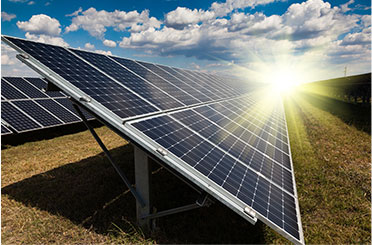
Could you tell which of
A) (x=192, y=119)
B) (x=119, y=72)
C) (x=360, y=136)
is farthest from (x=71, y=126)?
(x=360, y=136)

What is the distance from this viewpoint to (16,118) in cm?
1480

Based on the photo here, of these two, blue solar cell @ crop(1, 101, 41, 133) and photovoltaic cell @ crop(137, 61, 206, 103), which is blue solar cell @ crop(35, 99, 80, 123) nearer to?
blue solar cell @ crop(1, 101, 41, 133)

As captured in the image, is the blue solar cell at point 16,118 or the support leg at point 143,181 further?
the blue solar cell at point 16,118

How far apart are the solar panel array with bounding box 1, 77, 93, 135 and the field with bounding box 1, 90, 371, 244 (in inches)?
88.4

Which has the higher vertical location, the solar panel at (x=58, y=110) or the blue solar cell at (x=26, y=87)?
the blue solar cell at (x=26, y=87)

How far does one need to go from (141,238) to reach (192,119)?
351 cm

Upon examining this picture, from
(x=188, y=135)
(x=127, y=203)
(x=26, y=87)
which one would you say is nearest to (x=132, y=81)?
(x=188, y=135)

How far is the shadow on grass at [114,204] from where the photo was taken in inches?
244

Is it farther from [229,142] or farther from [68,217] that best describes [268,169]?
[68,217]

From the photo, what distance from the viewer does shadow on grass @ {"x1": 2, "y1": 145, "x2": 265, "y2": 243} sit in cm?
621

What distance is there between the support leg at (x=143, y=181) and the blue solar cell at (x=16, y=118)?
39.5 feet

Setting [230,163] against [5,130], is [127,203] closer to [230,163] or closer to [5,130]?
[230,163]

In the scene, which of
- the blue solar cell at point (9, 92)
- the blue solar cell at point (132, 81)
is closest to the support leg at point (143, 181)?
the blue solar cell at point (132, 81)

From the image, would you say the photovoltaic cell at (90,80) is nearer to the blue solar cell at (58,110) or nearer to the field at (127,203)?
the field at (127,203)
